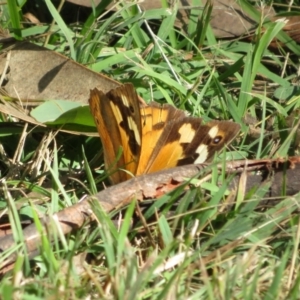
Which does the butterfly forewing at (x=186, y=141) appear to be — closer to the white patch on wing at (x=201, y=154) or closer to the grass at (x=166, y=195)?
the white patch on wing at (x=201, y=154)

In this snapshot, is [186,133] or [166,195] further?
[186,133]

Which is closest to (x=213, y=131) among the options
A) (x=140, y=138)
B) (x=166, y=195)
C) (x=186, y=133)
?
(x=186, y=133)

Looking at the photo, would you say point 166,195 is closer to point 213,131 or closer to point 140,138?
point 140,138

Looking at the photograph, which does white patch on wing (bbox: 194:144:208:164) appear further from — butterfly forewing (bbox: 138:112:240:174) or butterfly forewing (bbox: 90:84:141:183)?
butterfly forewing (bbox: 90:84:141:183)

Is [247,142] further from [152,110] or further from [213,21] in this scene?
[213,21]

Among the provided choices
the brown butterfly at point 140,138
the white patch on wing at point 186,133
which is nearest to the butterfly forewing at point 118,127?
the brown butterfly at point 140,138

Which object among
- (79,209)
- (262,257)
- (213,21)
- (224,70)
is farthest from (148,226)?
(213,21)
